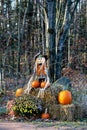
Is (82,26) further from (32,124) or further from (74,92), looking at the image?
(32,124)

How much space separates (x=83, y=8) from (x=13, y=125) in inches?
774

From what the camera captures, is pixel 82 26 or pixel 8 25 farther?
pixel 82 26

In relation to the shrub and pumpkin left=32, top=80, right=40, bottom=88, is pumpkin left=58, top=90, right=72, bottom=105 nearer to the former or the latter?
the shrub

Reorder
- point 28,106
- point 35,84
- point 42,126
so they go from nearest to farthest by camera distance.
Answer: point 42,126, point 28,106, point 35,84

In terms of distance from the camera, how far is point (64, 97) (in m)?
6.64

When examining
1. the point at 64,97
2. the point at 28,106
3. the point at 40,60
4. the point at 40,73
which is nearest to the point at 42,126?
the point at 28,106

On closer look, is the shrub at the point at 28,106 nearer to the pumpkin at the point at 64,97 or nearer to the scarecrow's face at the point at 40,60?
the pumpkin at the point at 64,97

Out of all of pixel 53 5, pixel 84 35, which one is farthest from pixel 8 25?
pixel 53 5

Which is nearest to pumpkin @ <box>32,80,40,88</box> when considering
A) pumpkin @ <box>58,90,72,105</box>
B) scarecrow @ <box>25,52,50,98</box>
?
scarecrow @ <box>25,52,50,98</box>

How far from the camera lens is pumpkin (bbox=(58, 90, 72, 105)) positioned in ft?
21.9

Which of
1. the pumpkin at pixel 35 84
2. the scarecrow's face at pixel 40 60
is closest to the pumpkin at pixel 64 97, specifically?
the pumpkin at pixel 35 84

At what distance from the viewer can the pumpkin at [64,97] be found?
21.9 feet

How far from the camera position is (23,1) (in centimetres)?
2056

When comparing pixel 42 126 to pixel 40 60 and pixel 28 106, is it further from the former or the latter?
pixel 40 60
